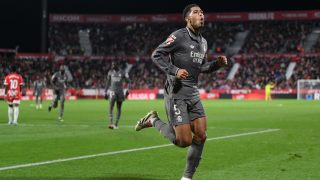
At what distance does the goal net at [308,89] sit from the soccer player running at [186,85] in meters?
55.3

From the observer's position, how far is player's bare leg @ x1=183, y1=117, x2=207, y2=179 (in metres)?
8.80

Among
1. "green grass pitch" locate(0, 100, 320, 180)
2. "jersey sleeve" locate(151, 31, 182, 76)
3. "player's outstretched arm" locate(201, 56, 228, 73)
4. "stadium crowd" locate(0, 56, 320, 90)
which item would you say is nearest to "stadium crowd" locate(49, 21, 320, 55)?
"stadium crowd" locate(0, 56, 320, 90)

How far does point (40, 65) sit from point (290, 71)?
3080 cm

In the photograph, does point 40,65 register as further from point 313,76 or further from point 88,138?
point 88,138

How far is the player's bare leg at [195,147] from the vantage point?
8.80 m

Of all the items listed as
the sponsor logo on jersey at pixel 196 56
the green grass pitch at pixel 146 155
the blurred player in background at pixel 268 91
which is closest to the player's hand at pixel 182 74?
the sponsor logo on jersey at pixel 196 56

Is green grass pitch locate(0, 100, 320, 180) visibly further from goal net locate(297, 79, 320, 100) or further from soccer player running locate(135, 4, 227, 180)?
goal net locate(297, 79, 320, 100)

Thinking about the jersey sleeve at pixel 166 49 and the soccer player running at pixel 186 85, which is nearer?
the soccer player running at pixel 186 85

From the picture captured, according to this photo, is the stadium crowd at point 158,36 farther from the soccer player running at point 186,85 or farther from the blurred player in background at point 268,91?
the soccer player running at point 186,85

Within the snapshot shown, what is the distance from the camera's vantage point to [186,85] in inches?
353

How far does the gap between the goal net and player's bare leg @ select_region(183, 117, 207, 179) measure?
182ft

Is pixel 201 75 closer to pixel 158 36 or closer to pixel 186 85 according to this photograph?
pixel 158 36

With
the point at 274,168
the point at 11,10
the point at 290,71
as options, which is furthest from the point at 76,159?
the point at 11,10

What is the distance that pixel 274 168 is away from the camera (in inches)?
421
